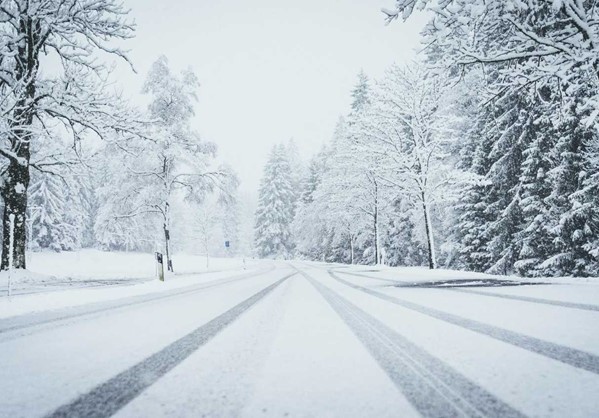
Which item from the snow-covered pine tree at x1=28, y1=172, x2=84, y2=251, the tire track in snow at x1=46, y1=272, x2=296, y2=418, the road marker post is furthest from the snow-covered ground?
the tire track in snow at x1=46, y1=272, x2=296, y2=418

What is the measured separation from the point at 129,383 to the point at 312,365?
1137 mm

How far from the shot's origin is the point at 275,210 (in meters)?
70.5

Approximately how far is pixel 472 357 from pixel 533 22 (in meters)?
8.81

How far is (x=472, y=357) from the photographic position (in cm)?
269

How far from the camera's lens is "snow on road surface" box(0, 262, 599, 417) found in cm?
182

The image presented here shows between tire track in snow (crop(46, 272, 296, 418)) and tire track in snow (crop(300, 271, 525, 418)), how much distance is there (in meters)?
1.44

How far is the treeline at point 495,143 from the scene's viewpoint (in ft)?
25.0

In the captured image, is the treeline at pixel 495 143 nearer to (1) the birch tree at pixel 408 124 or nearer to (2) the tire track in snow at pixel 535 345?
(1) the birch tree at pixel 408 124

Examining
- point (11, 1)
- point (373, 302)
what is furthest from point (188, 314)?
point (11, 1)

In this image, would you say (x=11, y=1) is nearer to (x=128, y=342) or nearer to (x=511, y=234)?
(x=128, y=342)

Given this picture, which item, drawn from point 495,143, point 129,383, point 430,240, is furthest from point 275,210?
point 129,383

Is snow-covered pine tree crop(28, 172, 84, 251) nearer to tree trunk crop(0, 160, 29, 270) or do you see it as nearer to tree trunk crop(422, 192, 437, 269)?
tree trunk crop(0, 160, 29, 270)

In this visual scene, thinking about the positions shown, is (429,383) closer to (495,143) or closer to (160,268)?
(160,268)

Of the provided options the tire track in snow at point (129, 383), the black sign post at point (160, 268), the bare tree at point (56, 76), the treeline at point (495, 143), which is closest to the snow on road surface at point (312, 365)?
the tire track in snow at point (129, 383)
